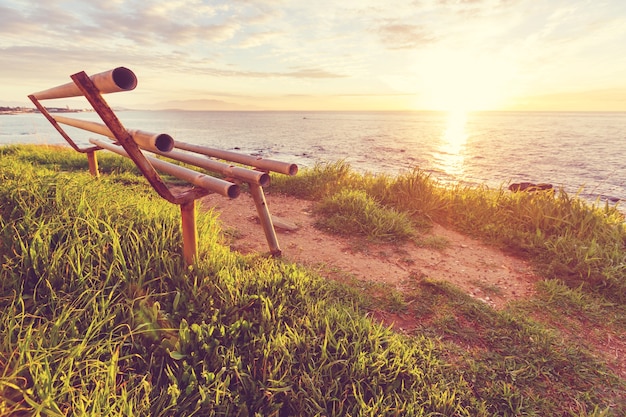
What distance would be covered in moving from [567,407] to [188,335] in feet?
8.82

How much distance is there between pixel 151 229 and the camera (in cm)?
293

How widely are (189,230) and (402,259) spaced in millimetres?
2928

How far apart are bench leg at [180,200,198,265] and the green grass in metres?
0.12

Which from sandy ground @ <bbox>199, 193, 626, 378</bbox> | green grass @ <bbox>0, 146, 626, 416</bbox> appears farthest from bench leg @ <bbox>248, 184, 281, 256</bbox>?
green grass @ <bbox>0, 146, 626, 416</bbox>

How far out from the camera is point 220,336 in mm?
2260

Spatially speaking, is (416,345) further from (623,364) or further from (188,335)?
(623,364)

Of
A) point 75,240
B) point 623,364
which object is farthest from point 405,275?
point 75,240

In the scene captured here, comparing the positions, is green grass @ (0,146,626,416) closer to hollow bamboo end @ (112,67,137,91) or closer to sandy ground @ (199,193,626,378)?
sandy ground @ (199,193,626,378)

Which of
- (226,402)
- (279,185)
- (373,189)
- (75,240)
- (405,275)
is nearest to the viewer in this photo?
(226,402)

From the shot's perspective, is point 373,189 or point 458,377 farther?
point 373,189

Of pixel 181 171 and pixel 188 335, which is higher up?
pixel 181 171

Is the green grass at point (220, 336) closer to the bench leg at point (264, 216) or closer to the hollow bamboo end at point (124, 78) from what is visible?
the bench leg at point (264, 216)

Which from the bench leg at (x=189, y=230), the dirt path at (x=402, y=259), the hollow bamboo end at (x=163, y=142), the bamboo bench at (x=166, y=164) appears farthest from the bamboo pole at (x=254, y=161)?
the dirt path at (x=402, y=259)

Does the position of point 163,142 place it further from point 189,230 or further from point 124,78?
point 189,230
